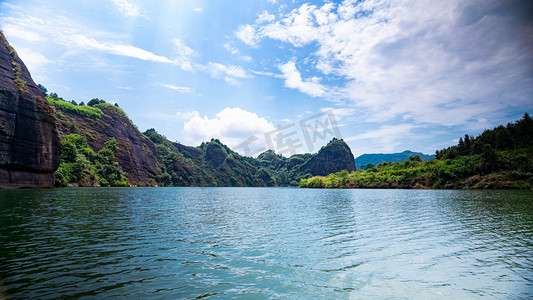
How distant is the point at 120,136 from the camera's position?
14925 centimetres

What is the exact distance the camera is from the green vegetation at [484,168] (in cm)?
7856

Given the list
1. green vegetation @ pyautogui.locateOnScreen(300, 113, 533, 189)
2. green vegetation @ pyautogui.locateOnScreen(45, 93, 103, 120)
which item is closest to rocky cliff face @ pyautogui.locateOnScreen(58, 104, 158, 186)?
green vegetation @ pyautogui.locateOnScreen(45, 93, 103, 120)

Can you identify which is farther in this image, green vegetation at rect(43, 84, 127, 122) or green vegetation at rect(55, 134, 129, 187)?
green vegetation at rect(43, 84, 127, 122)

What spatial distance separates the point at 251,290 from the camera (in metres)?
8.36

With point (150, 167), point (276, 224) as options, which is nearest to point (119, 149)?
point (150, 167)

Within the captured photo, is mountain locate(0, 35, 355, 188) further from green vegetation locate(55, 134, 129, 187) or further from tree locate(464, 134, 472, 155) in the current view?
tree locate(464, 134, 472, 155)

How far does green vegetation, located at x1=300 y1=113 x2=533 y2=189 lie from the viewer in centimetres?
7856

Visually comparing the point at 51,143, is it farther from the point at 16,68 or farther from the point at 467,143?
the point at 467,143

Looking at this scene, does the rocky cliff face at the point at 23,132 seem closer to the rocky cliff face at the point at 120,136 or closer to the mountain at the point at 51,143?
the mountain at the point at 51,143

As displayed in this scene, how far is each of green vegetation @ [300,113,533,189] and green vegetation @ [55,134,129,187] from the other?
11606 centimetres

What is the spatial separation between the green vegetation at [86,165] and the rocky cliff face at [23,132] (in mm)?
9306

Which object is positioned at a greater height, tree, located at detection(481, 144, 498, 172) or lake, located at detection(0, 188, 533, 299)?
tree, located at detection(481, 144, 498, 172)

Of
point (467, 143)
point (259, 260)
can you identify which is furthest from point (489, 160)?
point (259, 260)

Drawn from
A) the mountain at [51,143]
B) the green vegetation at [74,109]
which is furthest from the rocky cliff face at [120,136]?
the green vegetation at [74,109]
